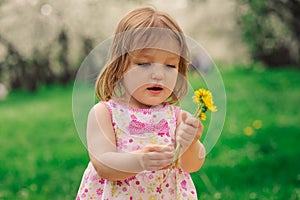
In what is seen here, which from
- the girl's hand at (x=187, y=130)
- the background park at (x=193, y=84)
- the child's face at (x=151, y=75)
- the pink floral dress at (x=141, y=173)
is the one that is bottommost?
the background park at (x=193, y=84)

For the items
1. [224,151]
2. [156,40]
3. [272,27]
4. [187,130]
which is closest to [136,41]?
[156,40]

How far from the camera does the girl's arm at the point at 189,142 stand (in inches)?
77.5

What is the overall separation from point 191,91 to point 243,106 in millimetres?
6391

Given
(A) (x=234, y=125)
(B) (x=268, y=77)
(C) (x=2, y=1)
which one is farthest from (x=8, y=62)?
(A) (x=234, y=125)

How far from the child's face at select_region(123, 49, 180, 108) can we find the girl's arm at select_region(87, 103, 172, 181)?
150 mm

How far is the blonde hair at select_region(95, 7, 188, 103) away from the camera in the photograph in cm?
210

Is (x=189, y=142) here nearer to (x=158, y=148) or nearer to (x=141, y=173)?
(x=158, y=148)

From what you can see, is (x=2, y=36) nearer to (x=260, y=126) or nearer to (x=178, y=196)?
(x=260, y=126)

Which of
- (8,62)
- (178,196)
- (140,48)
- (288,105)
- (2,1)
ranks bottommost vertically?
(8,62)

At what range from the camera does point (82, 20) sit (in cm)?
1066

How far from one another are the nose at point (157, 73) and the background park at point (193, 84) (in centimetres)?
201

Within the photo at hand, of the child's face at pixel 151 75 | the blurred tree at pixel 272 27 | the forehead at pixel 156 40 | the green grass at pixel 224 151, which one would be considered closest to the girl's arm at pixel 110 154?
the child's face at pixel 151 75

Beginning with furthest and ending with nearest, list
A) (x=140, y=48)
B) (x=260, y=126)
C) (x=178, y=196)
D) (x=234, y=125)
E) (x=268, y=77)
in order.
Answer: (x=268, y=77) → (x=234, y=125) → (x=260, y=126) → (x=178, y=196) → (x=140, y=48)

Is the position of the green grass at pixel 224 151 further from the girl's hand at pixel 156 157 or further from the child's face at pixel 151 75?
the girl's hand at pixel 156 157
